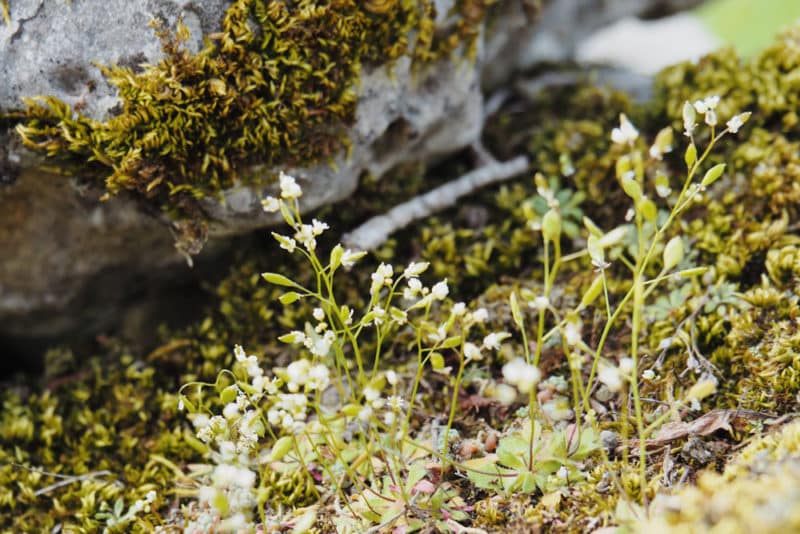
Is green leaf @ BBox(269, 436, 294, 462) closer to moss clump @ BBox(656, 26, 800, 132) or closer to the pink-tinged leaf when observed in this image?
the pink-tinged leaf

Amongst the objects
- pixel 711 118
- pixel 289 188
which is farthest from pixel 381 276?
pixel 711 118

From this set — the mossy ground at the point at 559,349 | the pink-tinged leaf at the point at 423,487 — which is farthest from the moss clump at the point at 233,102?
the pink-tinged leaf at the point at 423,487

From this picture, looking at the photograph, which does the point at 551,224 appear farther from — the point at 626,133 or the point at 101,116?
the point at 101,116

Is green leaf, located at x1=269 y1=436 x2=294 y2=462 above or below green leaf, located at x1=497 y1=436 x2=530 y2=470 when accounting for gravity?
above

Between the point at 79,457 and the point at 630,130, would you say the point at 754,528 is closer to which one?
the point at 630,130

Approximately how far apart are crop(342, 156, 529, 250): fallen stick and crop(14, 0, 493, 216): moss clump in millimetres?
462

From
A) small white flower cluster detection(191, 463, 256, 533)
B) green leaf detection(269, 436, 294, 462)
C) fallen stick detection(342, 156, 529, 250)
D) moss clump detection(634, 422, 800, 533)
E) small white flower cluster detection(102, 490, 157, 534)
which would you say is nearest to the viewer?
moss clump detection(634, 422, 800, 533)

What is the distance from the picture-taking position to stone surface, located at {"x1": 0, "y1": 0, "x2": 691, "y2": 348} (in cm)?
246

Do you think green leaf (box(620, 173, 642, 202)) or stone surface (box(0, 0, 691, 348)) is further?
stone surface (box(0, 0, 691, 348))

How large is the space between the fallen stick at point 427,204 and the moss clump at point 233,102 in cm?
46

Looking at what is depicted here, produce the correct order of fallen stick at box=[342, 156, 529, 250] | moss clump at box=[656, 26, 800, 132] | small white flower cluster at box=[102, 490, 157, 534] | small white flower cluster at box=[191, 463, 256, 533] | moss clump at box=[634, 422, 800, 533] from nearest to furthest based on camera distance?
moss clump at box=[634, 422, 800, 533] → small white flower cluster at box=[191, 463, 256, 533] → small white flower cluster at box=[102, 490, 157, 534] → fallen stick at box=[342, 156, 529, 250] → moss clump at box=[656, 26, 800, 132]

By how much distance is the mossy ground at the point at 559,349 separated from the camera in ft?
6.85

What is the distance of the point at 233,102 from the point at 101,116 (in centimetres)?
55

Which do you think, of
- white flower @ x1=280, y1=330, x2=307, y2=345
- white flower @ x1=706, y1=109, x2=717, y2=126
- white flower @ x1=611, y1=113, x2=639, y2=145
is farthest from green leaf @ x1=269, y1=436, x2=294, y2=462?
white flower @ x1=706, y1=109, x2=717, y2=126
